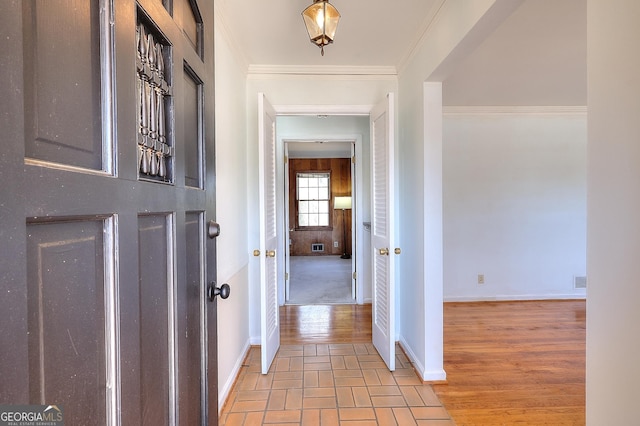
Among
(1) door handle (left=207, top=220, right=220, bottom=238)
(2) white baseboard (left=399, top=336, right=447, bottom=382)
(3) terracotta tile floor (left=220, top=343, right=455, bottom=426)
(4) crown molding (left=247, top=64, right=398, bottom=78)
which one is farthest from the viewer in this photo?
(4) crown molding (left=247, top=64, right=398, bottom=78)

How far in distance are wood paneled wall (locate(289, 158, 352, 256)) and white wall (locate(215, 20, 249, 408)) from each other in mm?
5102

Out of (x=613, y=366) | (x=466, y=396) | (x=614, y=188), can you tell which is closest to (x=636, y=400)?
(x=613, y=366)

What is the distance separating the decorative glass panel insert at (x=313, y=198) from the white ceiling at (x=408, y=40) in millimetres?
4829

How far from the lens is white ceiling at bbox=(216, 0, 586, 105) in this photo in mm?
1992

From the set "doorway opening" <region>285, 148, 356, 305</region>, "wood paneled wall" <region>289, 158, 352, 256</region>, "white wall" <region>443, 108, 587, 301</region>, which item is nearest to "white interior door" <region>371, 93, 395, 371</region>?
"white wall" <region>443, 108, 587, 301</region>

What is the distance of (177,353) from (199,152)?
0.59 metres

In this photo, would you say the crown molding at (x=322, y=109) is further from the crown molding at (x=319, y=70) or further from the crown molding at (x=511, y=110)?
the crown molding at (x=511, y=110)

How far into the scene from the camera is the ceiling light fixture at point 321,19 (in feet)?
5.40

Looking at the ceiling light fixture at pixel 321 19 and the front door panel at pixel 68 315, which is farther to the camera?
the ceiling light fixture at pixel 321 19

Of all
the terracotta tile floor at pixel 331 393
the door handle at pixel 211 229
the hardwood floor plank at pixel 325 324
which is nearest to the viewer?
the door handle at pixel 211 229

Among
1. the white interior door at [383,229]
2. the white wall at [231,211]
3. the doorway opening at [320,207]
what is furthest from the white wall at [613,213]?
the doorway opening at [320,207]

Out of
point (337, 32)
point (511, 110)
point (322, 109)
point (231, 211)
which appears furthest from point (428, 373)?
point (511, 110)

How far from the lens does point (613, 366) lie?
873 millimetres

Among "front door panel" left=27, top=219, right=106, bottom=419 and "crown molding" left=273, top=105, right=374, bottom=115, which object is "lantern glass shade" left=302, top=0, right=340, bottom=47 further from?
"front door panel" left=27, top=219, right=106, bottom=419
